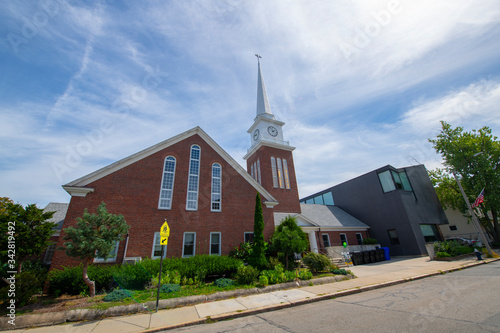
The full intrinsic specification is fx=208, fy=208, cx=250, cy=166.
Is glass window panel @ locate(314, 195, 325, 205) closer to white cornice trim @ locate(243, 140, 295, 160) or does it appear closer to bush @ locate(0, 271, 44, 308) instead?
white cornice trim @ locate(243, 140, 295, 160)

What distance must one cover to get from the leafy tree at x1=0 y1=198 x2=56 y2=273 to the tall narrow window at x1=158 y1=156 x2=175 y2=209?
660 cm

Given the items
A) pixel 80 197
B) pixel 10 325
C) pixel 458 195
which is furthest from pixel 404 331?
pixel 458 195

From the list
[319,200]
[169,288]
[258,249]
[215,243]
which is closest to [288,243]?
[258,249]

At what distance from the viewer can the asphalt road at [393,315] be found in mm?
5395

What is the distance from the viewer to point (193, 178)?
1830 centimetres

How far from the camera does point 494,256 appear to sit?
59.7ft

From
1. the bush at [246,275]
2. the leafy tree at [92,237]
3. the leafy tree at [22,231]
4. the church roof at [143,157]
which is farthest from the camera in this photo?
the church roof at [143,157]

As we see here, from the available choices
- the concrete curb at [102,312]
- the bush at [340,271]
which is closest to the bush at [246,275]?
the concrete curb at [102,312]

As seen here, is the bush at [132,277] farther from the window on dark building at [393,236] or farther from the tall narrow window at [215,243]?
the window on dark building at [393,236]

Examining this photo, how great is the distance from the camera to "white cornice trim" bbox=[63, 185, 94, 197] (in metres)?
13.8

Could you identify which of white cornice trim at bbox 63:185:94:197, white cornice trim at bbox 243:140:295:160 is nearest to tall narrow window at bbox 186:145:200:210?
white cornice trim at bbox 63:185:94:197

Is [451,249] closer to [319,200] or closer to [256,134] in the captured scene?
[319,200]

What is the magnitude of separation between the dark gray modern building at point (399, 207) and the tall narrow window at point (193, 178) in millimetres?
23615

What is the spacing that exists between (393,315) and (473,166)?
114ft
